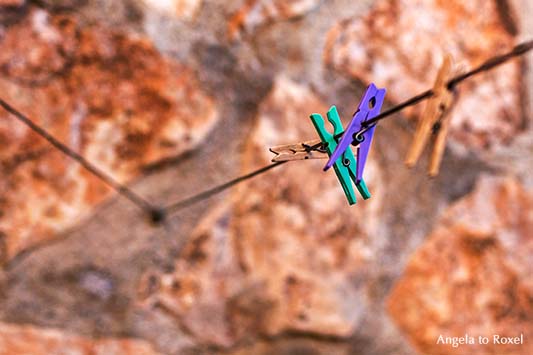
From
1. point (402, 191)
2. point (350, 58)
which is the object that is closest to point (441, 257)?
point (402, 191)

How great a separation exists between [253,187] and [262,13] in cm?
15

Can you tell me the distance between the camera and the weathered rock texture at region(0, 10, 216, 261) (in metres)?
0.44

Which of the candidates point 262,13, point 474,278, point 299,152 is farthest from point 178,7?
point 474,278

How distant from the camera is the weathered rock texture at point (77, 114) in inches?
17.2

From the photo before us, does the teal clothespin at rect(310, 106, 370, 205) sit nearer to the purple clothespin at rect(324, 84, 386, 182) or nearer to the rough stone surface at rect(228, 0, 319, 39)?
the purple clothespin at rect(324, 84, 386, 182)

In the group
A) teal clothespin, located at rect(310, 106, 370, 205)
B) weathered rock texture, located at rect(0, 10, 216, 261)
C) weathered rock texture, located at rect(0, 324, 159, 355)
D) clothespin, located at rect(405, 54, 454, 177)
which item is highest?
weathered rock texture, located at rect(0, 10, 216, 261)

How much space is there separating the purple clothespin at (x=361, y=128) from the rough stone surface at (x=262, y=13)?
0.19m

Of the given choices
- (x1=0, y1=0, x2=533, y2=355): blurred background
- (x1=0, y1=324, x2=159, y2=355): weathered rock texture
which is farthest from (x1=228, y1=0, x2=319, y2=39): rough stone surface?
(x1=0, y1=324, x2=159, y2=355): weathered rock texture

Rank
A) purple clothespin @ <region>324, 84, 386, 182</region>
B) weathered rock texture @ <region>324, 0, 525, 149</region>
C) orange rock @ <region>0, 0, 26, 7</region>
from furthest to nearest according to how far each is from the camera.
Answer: weathered rock texture @ <region>324, 0, 525, 149</region>, orange rock @ <region>0, 0, 26, 7</region>, purple clothespin @ <region>324, 84, 386, 182</region>

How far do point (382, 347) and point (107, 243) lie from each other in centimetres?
28

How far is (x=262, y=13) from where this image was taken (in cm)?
50

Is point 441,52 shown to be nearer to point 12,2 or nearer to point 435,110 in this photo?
point 435,110

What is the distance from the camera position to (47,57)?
0.44 m

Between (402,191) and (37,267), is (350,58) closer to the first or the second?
(402,191)
